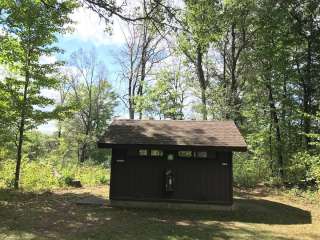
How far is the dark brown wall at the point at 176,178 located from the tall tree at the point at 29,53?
185 inches

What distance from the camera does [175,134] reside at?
16.3 metres

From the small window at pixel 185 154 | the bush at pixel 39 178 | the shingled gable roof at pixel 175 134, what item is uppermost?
the shingled gable roof at pixel 175 134

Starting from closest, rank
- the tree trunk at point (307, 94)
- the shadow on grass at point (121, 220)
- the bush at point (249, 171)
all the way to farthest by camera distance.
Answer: the shadow on grass at point (121, 220)
the bush at point (249, 171)
the tree trunk at point (307, 94)

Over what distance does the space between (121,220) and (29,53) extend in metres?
8.90

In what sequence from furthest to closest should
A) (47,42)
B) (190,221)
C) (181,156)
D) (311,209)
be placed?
(47,42) → (311,209) → (181,156) → (190,221)

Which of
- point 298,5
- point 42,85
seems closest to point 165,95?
point 298,5

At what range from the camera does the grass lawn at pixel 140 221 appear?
→ 10797 mm

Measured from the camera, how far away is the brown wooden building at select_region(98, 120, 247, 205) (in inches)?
603

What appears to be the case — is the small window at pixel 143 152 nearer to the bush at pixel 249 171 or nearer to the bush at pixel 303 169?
the bush at pixel 303 169

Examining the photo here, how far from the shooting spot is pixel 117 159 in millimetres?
15805

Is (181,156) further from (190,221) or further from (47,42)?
(47,42)

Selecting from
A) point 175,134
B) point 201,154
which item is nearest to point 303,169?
point 201,154

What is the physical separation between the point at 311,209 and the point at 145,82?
2484 centimetres

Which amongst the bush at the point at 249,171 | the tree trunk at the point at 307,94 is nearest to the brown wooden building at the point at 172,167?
the bush at the point at 249,171
